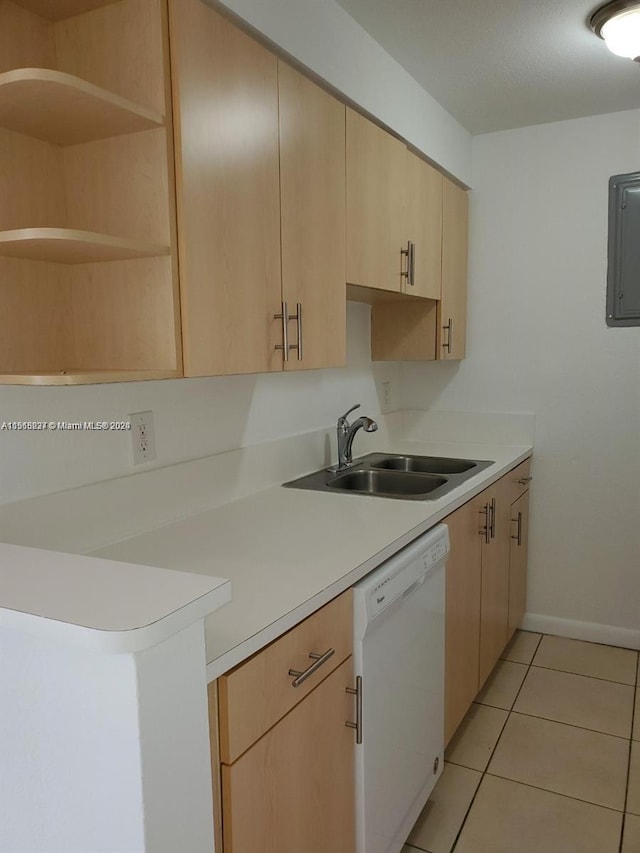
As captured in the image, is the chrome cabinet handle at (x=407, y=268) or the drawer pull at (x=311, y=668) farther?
the chrome cabinet handle at (x=407, y=268)

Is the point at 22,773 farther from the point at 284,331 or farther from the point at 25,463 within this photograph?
the point at 284,331

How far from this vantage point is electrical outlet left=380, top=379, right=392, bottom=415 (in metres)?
3.12

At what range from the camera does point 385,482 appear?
8.56 ft

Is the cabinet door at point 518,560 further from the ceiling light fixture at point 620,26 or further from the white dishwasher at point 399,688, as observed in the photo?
the ceiling light fixture at point 620,26

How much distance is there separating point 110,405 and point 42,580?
28.8 inches

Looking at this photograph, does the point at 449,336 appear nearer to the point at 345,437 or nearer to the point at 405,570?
the point at 345,437

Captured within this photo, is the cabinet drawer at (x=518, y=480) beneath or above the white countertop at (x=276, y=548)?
beneath

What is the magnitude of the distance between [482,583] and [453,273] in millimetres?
1366

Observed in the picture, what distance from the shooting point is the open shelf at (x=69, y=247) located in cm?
115

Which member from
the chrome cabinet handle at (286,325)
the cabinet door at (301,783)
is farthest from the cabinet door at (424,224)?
the cabinet door at (301,783)

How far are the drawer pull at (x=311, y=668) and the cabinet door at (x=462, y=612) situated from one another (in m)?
0.78

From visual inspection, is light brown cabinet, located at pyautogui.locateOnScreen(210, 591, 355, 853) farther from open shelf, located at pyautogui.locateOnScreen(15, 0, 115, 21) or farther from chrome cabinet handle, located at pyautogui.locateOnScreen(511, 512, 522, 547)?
chrome cabinet handle, located at pyautogui.locateOnScreen(511, 512, 522, 547)

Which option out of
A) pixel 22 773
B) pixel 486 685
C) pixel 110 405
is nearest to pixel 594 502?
pixel 486 685

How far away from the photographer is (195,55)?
4.45ft
